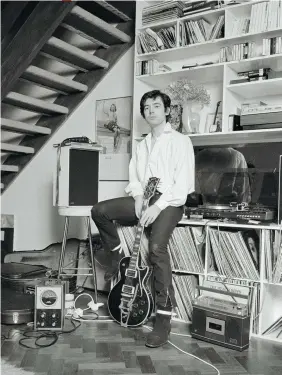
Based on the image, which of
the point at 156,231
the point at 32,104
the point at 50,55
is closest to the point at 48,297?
the point at 156,231

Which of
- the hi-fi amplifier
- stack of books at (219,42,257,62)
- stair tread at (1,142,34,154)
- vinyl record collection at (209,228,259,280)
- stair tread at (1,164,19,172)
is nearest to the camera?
the hi-fi amplifier

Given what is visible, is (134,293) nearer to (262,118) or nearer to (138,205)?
(138,205)

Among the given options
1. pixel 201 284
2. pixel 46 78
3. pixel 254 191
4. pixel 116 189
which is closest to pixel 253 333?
pixel 201 284

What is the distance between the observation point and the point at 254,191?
2.64 meters

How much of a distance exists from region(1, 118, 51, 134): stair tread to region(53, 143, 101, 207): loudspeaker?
750 millimetres

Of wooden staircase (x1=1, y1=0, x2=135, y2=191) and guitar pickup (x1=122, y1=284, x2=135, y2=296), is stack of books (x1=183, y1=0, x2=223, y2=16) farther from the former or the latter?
guitar pickup (x1=122, y1=284, x2=135, y2=296)

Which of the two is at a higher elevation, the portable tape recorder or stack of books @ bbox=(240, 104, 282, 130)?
stack of books @ bbox=(240, 104, 282, 130)

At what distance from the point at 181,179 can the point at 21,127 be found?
5.34 feet

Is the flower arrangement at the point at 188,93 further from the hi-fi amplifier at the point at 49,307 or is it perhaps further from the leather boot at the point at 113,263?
the hi-fi amplifier at the point at 49,307

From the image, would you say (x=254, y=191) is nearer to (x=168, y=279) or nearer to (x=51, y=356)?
(x=168, y=279)

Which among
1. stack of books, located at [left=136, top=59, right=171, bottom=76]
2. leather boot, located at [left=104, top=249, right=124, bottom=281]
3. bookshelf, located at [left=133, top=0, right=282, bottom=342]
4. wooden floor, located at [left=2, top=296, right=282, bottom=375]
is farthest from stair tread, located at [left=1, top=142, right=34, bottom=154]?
wooden floor, located at [left=2, top=296, right=282, bottom=375]

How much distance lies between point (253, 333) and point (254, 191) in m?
0.86

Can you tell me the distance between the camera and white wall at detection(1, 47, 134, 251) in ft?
11.4

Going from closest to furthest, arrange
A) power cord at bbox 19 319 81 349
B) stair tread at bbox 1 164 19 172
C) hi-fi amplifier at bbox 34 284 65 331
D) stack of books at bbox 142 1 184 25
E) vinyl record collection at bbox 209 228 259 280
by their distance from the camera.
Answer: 1. power cord at bbox 19 319 81 349
2. hi-fi amplifier at bbox 34 284 65 331
3. vinyl record collection at bbox 209 228 259 280
4. stack of books at bbox 142 1 184 25
5. stair tread at bbox 1 164 19 172
